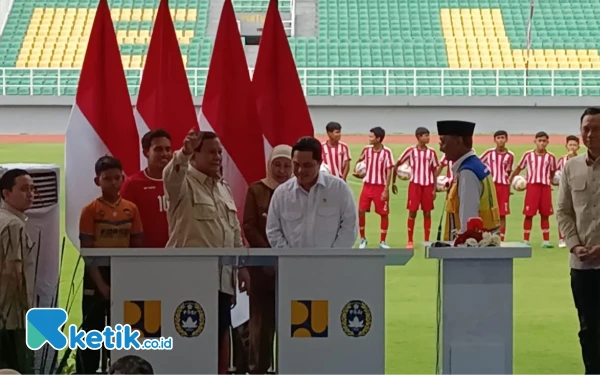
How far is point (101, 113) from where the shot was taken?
18.8ft

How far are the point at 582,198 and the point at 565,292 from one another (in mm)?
3924

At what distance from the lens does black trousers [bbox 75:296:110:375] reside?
14.5 feet

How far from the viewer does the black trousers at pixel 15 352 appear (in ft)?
12.1

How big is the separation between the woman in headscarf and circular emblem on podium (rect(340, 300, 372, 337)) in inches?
40.3

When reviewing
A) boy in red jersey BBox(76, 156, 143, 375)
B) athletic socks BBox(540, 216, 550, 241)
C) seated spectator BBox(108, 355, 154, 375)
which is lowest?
seated spectator BBox(108, 355, 154, 375)

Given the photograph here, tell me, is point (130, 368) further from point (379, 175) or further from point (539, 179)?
point (539, 179)

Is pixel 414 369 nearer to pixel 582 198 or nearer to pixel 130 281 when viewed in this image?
pixel 582 198

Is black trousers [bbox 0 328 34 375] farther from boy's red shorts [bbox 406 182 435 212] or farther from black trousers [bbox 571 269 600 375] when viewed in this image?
boy's red shorts [bbox 406 182 435 212]

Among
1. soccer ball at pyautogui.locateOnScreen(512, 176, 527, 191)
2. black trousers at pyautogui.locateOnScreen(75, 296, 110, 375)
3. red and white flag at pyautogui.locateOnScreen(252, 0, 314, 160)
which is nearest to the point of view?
black trousers at pyautogui.locateOnScreen(75, 296, 110, 375)

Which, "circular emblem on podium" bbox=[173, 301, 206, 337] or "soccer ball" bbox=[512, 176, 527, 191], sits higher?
"soccer ball" bbox=[512, 176, 527, 191]

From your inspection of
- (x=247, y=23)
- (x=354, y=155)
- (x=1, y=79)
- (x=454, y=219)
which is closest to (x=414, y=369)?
(x=454, y=219)

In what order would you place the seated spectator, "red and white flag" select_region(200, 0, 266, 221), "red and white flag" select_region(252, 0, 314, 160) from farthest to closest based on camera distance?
"red and white flag" select_region(252, 0, 314, 160) < "red and white flag" select_region(200, 0, 266, 221) < the seated spectator

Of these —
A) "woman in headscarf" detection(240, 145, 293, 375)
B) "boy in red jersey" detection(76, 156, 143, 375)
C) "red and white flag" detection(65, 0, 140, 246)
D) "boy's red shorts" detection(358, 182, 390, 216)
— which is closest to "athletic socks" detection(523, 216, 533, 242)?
"boy's red shorts" detection(358, 182, 390, 216)

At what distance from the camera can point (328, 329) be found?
360 centimetres
